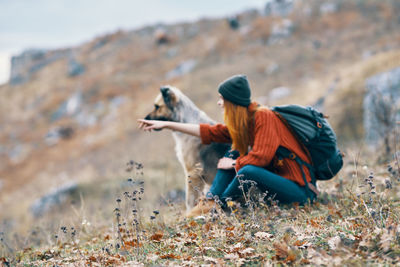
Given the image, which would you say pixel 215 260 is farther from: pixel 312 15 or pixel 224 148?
pixel 312 15

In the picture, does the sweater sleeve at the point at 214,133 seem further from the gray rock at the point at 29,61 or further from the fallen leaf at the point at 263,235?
the gray rock at the point at 29,61

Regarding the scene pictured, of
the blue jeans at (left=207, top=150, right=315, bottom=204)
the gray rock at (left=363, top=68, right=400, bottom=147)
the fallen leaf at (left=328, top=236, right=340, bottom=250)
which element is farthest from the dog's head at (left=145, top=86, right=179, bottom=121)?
the gray rock at (left=363, top=68, right=400, bottom=147)

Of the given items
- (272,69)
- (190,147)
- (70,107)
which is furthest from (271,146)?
(70,107)

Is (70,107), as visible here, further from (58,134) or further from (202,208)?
(202,208)

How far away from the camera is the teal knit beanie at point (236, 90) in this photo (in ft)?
12.6

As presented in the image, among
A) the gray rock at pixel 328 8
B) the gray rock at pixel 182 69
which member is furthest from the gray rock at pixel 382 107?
the gray rock at pixel 328 8

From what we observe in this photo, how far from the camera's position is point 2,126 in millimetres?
36312

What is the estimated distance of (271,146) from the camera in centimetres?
367

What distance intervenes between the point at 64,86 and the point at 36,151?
41.0 ft

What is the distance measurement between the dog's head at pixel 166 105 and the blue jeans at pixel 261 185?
1.40 meters

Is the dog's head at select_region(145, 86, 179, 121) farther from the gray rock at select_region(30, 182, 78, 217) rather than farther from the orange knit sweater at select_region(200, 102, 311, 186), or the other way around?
the gray rock at select_region(30, 182, 78, 217)

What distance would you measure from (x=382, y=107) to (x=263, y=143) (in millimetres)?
4622

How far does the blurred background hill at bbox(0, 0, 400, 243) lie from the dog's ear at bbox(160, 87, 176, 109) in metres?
5.67

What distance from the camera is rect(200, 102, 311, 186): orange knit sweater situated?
12.1 ft
